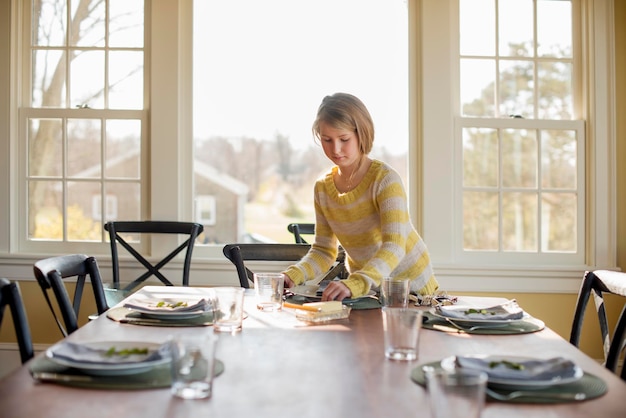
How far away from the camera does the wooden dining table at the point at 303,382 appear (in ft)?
3.49

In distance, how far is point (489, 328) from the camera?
171 centimetres

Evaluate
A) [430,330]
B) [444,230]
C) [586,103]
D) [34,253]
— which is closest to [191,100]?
[34,253]

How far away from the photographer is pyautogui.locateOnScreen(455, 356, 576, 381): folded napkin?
1186 millimetres

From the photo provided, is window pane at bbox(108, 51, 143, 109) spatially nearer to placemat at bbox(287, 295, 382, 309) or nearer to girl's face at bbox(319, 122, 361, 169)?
girl's face at bbox(319, 122, 361, 169)

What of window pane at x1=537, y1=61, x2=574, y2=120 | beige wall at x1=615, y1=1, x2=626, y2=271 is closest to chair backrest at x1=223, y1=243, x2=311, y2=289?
window pane at x1=537, y1=61, x2=574, y2=120

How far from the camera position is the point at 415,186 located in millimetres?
3771

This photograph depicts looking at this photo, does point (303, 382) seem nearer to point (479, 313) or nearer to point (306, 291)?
point (479, 313)

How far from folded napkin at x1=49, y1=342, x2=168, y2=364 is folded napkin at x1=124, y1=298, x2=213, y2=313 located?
461mm

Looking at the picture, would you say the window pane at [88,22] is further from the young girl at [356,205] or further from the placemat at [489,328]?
the placemat at [489,328]

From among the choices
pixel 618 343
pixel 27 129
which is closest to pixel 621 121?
pixel 618 343

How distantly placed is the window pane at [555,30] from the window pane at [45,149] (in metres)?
2.68

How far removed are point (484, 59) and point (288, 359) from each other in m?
2.81

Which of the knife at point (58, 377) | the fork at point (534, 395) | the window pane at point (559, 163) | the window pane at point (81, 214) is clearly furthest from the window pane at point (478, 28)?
the knife at point (58, 377)

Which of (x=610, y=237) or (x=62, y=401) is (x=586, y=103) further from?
(x=62, y=401)
